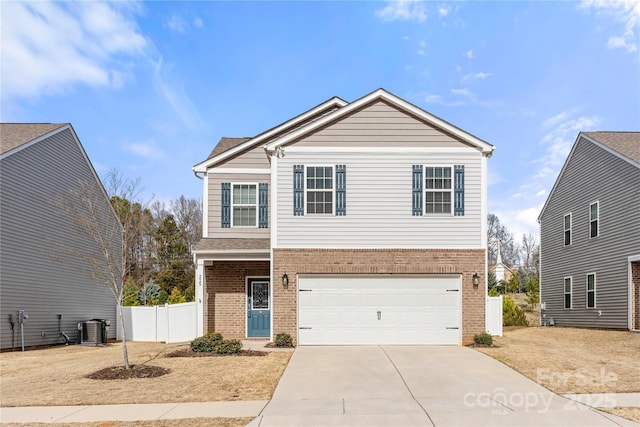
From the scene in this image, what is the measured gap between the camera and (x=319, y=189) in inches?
594

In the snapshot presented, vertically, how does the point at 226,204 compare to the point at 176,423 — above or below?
above

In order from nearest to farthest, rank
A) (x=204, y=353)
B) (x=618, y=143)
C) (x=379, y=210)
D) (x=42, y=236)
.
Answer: (x=204, y=353), (x=379, y=210), (x=42, y=236), (x=618, y=143)

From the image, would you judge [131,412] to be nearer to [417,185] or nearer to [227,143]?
[417,185]

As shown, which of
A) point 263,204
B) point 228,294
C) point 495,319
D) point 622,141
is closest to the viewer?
point 495,319

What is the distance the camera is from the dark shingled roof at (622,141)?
19188 millimetres

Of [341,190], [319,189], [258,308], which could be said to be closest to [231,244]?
[258,308]

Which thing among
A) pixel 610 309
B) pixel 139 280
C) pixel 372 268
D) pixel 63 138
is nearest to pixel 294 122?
pixel 372 268

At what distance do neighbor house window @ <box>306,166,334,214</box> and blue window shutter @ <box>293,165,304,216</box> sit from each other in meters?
0.18

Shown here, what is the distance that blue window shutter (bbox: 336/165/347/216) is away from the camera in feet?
49.2

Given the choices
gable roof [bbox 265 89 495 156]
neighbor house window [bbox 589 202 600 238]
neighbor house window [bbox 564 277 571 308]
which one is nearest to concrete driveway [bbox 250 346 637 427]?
gable roof [bbox 265 89 495 156]

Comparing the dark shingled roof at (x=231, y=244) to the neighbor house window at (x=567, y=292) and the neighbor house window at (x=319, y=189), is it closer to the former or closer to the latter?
the neighbor house window at (x=319, y=189)

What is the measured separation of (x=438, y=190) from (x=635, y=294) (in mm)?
9182

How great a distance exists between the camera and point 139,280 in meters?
38.8

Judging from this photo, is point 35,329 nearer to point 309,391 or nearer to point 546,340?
point 309,391
